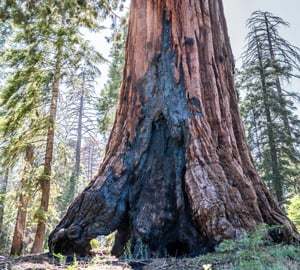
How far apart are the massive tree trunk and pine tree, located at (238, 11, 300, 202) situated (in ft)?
28.6

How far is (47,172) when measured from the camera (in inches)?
331

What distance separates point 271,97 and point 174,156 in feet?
35.2

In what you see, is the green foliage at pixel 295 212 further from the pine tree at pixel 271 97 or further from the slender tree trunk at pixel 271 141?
the pine tree at pixel 271 97

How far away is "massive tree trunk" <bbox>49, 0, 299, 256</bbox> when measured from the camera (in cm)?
337

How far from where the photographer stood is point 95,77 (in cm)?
938

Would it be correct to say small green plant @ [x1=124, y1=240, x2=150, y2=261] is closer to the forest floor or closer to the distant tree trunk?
the forest floor

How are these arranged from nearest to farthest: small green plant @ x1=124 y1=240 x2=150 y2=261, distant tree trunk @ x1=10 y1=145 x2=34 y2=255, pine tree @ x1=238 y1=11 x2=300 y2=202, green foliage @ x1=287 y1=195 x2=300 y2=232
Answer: small green plant @ x1=124 y1=240 x2=150 y2=261, green foliage @ x1=287 y1=195 x2=300 y2=232, distant tree trunk @ x1=10 y1=145 x2=34 y2=255, pine tree @ x1=238 y1=11 x2=300 y2=202

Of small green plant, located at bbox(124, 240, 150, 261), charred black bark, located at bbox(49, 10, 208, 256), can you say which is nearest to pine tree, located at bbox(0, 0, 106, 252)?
charred black bark, located at bbox(49, 10, 208, 256)

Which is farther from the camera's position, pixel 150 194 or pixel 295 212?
pixel 295 212

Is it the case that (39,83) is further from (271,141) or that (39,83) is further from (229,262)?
(271,141)

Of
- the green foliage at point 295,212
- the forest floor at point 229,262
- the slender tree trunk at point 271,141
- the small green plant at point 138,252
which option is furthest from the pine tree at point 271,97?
the forest floor at point 229,262

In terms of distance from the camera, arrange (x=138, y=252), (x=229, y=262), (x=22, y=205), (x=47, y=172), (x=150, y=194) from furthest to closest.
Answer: (x=22, y=205)
(x=47, y=172)
(x=150, y=194)
(x=138, y=252)
(x=229, y=262)

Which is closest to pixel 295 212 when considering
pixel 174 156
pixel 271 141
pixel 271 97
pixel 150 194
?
pixel 271 141

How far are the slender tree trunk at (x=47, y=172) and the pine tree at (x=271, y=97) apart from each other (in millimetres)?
8635
